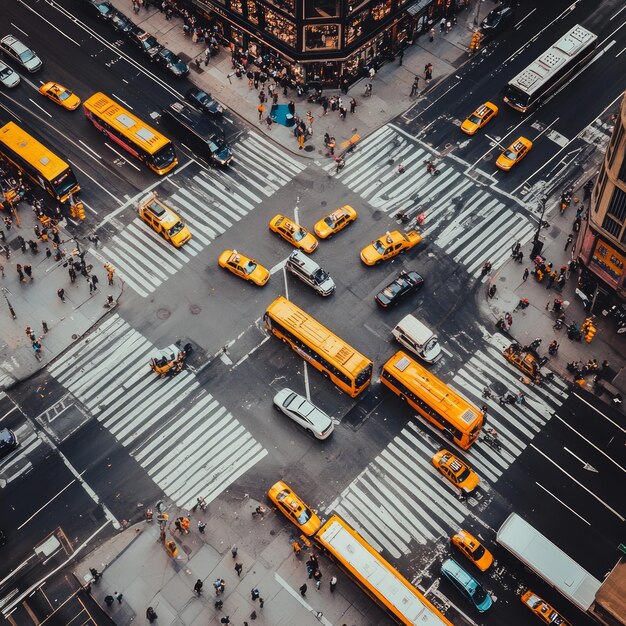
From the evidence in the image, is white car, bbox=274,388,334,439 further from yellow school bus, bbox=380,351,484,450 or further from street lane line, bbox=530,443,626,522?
street lane line, bbox=530,443,626,522

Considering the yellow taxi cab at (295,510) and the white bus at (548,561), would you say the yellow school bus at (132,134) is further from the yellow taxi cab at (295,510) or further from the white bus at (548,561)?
the white bus at (548,561)

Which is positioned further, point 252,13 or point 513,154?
point 252,13

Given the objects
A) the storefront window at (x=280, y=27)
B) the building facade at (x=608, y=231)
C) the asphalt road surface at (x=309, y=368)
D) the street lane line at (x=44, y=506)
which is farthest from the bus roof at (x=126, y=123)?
the building facade at (x=608, y=231)

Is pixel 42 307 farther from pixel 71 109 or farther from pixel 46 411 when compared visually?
pixel 71 109

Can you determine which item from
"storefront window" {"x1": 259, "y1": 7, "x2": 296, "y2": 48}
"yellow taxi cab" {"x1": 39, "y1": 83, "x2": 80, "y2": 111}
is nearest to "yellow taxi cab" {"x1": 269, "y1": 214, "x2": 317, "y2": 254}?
"storefront window" {"x1": 259, "y1": 7, "x2": 296, "y2": 48}

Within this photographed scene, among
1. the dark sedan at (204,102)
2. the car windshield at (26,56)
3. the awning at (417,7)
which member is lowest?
the car windshield at (26,56)

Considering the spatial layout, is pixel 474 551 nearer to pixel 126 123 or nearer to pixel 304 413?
pixel 304 413

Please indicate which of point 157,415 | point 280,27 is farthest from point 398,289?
point 280,27

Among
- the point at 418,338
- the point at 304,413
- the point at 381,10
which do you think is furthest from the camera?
the point at 381,10
